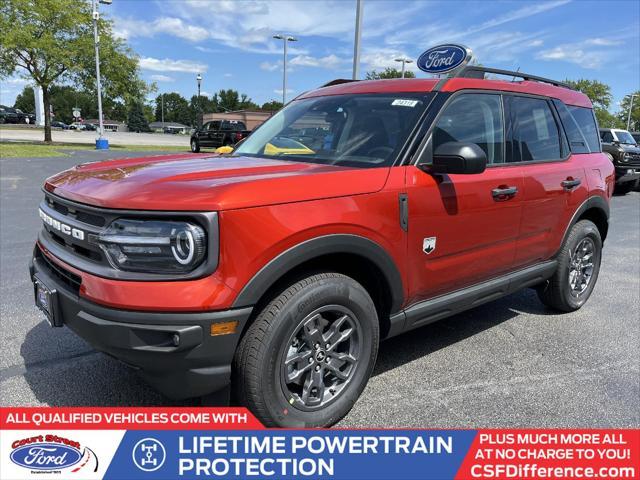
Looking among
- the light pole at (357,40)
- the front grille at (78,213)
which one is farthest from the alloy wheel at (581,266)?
the light pole at (357,40)

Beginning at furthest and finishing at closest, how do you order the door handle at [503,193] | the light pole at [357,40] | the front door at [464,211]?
the light pole at [357,40], the door handle at [503,193], the front door at [464,211]

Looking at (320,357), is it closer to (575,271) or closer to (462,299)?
Result: (462,299)

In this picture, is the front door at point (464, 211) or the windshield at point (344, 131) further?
the windshield at point (344, 131)

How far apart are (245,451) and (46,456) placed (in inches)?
32.8

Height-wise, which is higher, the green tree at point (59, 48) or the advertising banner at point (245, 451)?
the green tree at point (59, 48)

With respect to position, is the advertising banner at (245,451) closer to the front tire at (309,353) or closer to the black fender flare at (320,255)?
the front tire at (309,353)

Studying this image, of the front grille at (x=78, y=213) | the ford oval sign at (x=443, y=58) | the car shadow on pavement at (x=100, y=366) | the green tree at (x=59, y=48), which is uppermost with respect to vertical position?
the green tree at (x=59, y=48)

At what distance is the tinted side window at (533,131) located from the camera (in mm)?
3713

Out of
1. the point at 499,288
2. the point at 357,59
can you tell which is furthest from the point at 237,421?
the point at 357,59

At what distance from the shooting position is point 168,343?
83.4 inches

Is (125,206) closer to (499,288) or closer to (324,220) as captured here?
(324,220)

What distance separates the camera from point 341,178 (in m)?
2.59

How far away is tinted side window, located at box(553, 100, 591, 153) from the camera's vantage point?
4277 millimetres

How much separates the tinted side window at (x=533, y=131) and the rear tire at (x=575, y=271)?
78 centimetres
